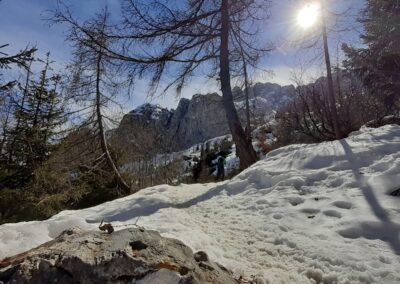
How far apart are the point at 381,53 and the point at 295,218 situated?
11975mm

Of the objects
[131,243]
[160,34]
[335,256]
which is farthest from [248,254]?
[160,34]

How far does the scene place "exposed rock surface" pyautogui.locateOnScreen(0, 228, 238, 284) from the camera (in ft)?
8.84

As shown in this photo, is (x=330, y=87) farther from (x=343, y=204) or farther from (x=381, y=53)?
(x=343, y=204)

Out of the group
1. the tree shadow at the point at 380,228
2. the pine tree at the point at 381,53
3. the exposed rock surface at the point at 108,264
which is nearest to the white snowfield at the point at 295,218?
the tree shadow at the point at 380,228

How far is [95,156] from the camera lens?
15766 millimetres

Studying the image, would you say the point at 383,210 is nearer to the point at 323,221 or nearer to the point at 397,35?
the point at 323,221

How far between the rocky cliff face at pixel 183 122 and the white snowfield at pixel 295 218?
7.63 m

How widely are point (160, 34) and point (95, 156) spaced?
7501mm

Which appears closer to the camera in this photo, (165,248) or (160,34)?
(165,248)

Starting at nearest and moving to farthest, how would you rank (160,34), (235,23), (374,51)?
(160,34)
(235,23)
(374,51)

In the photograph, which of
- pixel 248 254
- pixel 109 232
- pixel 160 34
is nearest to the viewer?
pixel 109 232

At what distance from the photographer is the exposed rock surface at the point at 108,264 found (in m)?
2.69

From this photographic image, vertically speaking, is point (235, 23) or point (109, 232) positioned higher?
point (235, 23)

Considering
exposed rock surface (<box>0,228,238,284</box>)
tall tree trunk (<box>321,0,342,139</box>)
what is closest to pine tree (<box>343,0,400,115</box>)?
tall tree trunk (<box>321,0,342,139</box>)
